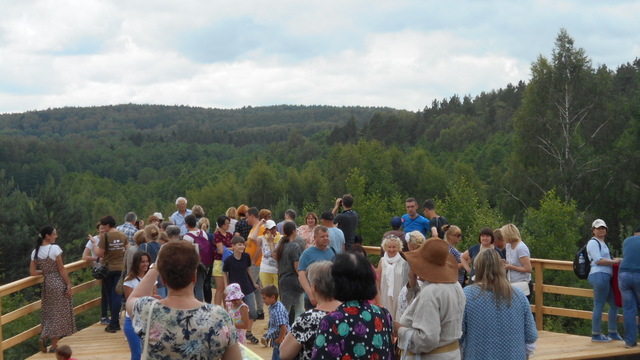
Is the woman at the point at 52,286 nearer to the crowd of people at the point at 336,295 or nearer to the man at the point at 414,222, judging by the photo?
the crowd of people at the point at 336,295

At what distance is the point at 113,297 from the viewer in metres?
9.76

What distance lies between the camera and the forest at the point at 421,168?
3634cm

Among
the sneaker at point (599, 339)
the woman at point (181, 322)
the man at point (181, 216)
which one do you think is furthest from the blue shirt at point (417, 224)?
the woman at point (181, 322)

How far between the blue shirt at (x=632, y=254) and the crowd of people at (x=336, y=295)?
0.04ft

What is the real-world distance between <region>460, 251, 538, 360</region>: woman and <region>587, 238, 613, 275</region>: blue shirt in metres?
4.05

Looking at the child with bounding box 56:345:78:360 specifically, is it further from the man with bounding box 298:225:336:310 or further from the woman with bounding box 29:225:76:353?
the woman with bounding box 29:225:76:353

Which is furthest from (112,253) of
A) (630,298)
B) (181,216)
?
(630,298)

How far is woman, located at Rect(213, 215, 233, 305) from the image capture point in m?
9.83

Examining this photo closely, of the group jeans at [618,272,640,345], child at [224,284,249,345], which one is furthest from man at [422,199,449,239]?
child at [224,284,249,345]

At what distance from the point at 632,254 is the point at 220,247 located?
522 cm

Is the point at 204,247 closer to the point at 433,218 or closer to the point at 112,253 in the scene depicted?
the point at 112,253

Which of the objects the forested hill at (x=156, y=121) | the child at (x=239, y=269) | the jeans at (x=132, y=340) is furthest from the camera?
the forested hill at (x=156, y=121)

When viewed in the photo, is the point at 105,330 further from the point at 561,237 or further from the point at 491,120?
the point at 491,120

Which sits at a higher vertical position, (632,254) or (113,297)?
(632,254)
